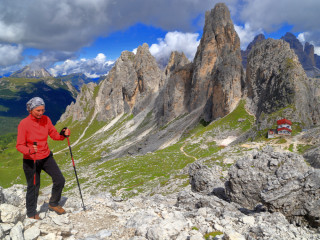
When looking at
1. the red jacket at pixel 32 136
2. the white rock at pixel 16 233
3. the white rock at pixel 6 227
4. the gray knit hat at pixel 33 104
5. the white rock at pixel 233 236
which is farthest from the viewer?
the gray knit hat at pixel 33 104

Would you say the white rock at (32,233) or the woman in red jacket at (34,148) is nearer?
the white rock at (32,233)

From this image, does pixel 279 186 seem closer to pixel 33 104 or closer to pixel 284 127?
pixel 33 104

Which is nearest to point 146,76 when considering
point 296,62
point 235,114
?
point 235,114

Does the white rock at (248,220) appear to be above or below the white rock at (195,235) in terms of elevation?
below

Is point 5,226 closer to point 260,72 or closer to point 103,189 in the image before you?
point 103,189

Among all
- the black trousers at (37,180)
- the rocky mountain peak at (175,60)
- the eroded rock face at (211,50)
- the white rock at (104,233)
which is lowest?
the white rock at (104,233)

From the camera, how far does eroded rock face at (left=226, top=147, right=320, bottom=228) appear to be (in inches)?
411

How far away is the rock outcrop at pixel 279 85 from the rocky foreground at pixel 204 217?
134ft

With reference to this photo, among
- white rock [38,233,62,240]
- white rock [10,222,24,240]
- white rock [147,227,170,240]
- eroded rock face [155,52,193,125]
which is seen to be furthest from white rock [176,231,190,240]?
eroded rock face [155,52,193,125]

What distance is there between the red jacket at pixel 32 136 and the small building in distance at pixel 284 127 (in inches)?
1840

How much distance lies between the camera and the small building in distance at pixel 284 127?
4466cm

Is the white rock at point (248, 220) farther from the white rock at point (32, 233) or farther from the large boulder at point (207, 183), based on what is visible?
the white rock at point (32, 233)

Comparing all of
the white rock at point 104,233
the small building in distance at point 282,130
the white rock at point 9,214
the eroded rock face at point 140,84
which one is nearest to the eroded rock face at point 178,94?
the eroded rock face at point 140,84

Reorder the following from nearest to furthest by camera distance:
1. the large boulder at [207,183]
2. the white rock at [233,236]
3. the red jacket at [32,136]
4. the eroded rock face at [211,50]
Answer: the white rock at [233,236] < the red jacket at [32,136] < the large boulder at [207,183] < the eroded rock face at [211,50]
